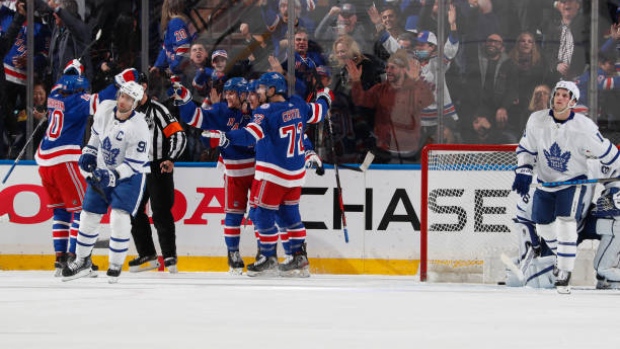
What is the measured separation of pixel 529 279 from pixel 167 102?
112 inches

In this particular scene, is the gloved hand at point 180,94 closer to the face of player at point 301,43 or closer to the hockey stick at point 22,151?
the face of player at point 301,43

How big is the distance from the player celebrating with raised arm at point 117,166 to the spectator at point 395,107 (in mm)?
1899

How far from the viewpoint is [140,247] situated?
8555mm

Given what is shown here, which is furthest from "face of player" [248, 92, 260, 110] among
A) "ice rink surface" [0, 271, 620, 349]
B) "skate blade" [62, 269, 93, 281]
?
"skate blade" [62, 269, 93, 281]

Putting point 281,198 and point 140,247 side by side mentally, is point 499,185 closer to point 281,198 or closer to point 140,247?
point 281,198

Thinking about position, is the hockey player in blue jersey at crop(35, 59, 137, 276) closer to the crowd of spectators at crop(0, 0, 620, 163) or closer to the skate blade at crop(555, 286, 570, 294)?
the crowd of spectators at crop(0, 0, 620, 163)

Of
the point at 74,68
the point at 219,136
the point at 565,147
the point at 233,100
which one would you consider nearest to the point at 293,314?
the point at 565,147

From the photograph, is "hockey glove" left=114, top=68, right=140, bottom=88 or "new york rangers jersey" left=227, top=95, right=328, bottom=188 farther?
"new york rangers jersey" left=227, top=95, right=328, bottom=188

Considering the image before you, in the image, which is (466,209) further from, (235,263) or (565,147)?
(235,263)

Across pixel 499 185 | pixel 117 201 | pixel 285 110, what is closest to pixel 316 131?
pixel 285 110

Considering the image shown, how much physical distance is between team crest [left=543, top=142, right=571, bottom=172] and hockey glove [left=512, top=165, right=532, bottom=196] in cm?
13

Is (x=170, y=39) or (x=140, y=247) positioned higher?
(x=170, y=39)

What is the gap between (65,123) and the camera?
8.29 meters

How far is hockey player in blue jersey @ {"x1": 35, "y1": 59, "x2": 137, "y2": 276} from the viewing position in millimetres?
8211
